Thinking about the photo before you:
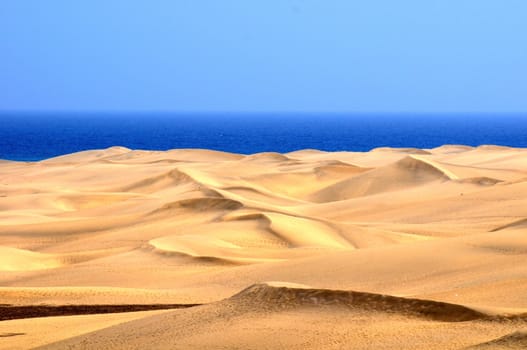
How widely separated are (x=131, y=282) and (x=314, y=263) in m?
2.64

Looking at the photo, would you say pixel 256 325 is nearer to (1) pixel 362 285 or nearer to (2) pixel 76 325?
(2) pixel 76 325

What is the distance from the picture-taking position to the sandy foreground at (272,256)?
8.07m

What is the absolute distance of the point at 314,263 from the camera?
13.9 m

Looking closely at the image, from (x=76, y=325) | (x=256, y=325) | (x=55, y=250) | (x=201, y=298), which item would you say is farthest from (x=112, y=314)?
(x=55, y=250)

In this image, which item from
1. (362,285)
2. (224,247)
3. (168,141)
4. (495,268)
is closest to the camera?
(495,268)

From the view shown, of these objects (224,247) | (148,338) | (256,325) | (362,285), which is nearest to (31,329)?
(148,338)

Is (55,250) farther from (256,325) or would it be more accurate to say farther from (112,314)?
(256,325)

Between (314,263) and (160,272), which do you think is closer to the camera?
(314,263)

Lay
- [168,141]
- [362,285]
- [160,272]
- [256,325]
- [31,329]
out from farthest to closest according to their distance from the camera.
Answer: [168,141]
[160,272]
[362,285]
[31,329]
[256,325]

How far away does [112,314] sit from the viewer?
1064 centimetres

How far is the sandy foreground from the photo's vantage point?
26.5 feet

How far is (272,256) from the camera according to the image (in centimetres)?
1616

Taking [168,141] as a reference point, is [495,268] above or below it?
above

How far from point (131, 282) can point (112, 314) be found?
3.60 m
